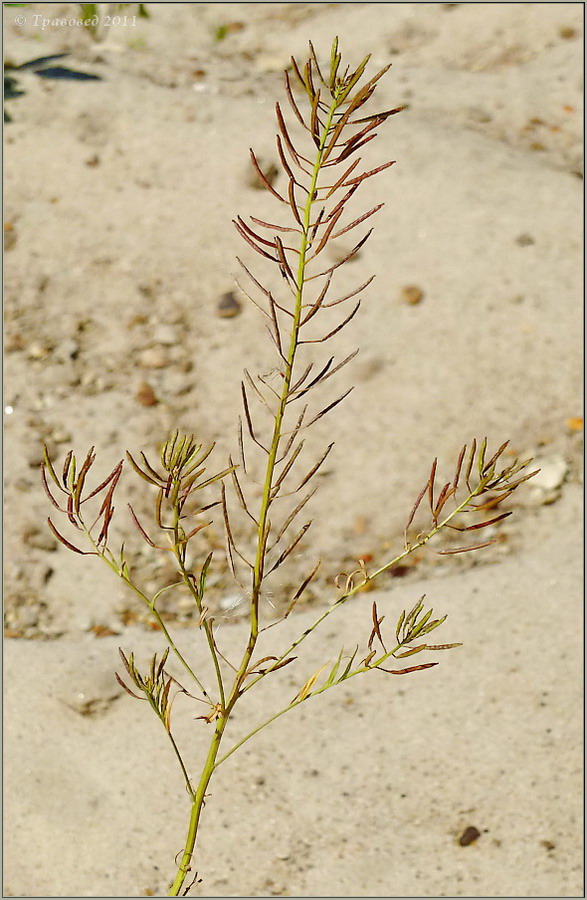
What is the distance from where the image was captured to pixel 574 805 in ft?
7.11

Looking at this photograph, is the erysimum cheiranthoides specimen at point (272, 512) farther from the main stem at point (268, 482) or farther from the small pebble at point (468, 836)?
the small pebble at point (468, 836)

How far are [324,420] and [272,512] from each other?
36cm

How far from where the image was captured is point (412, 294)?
3246mm

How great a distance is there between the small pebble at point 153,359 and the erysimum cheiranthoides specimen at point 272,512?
28 cm

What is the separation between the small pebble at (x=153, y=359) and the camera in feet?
10.2

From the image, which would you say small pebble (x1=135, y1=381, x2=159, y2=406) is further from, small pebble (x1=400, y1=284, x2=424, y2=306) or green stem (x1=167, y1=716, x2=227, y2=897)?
green stem (x1=167, y1=716, x2=227, y2=897)

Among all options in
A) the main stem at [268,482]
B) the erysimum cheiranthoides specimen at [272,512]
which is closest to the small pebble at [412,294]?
the erysimum cheiranthoides specimen at [272,512]

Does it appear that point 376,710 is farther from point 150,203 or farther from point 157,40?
point 157,40

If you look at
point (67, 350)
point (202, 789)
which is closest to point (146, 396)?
point (67, 350)

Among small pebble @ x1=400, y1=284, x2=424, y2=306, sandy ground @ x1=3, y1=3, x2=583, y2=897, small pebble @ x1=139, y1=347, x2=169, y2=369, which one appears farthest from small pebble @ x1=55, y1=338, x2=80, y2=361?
small pebble @ x1=400, y1=284, x2=424, y2=306

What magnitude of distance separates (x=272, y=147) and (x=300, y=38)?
0.97m

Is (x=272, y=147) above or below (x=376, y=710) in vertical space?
above

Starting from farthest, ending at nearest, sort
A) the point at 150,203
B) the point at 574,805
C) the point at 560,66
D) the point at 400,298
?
the point at 560,66
the point at 150,203
the point at 400,298
the point at 574,805

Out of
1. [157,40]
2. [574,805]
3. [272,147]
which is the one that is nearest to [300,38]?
[157,40]
